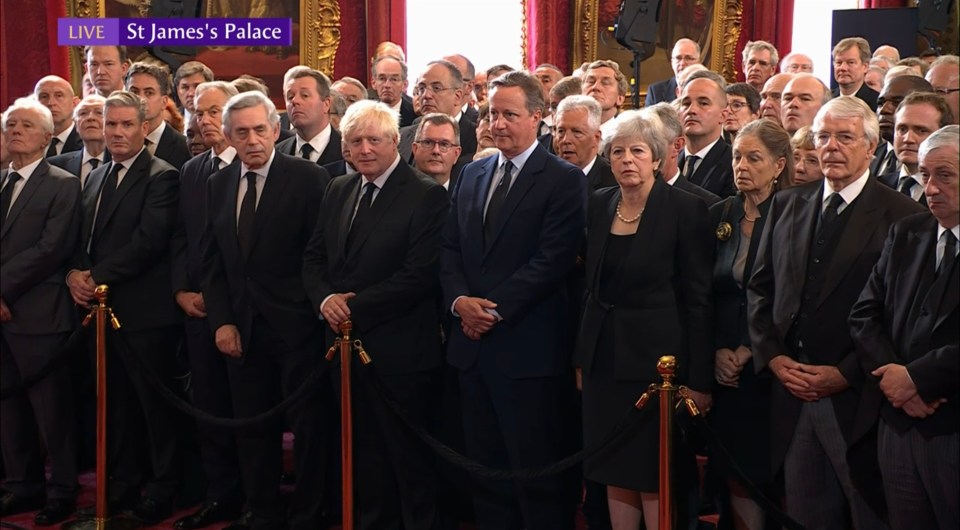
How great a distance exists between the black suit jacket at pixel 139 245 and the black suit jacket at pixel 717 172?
2561 mm

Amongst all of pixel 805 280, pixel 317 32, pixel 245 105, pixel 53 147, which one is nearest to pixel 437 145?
pixel 245 105

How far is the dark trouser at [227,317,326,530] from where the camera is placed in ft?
17.9

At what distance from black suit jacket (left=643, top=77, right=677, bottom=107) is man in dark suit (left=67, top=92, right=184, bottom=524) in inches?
192

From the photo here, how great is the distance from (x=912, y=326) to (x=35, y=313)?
13.2 feet

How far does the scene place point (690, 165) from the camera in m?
6.07

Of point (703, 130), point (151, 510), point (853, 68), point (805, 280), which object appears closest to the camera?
point (805, 280)

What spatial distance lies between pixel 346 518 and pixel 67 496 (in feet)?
5.45

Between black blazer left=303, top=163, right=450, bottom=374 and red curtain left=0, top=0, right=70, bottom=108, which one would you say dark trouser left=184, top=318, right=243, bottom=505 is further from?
red curtain left=0, top=0, right=70, bottom=108

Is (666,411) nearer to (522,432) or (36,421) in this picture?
(522,432)

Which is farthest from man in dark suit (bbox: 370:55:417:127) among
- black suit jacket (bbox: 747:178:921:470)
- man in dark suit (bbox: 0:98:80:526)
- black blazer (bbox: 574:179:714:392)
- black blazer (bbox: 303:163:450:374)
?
black suit jacket (bbox: 747:178:921:470)

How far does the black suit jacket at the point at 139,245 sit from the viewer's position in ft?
19.1

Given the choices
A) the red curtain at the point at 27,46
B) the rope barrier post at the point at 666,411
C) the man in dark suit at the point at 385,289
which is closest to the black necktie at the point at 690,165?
the man in dark suit at the point at 385,289

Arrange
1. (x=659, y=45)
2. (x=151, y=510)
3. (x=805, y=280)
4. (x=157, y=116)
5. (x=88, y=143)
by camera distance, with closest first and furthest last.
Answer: (x=805, y=280), (x=151, y=510), (x=88, y=143), (x=157, y=116), (x=659, y=45)

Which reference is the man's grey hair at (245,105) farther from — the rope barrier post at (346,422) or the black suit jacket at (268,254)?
the rope barrier post at (346,422)
